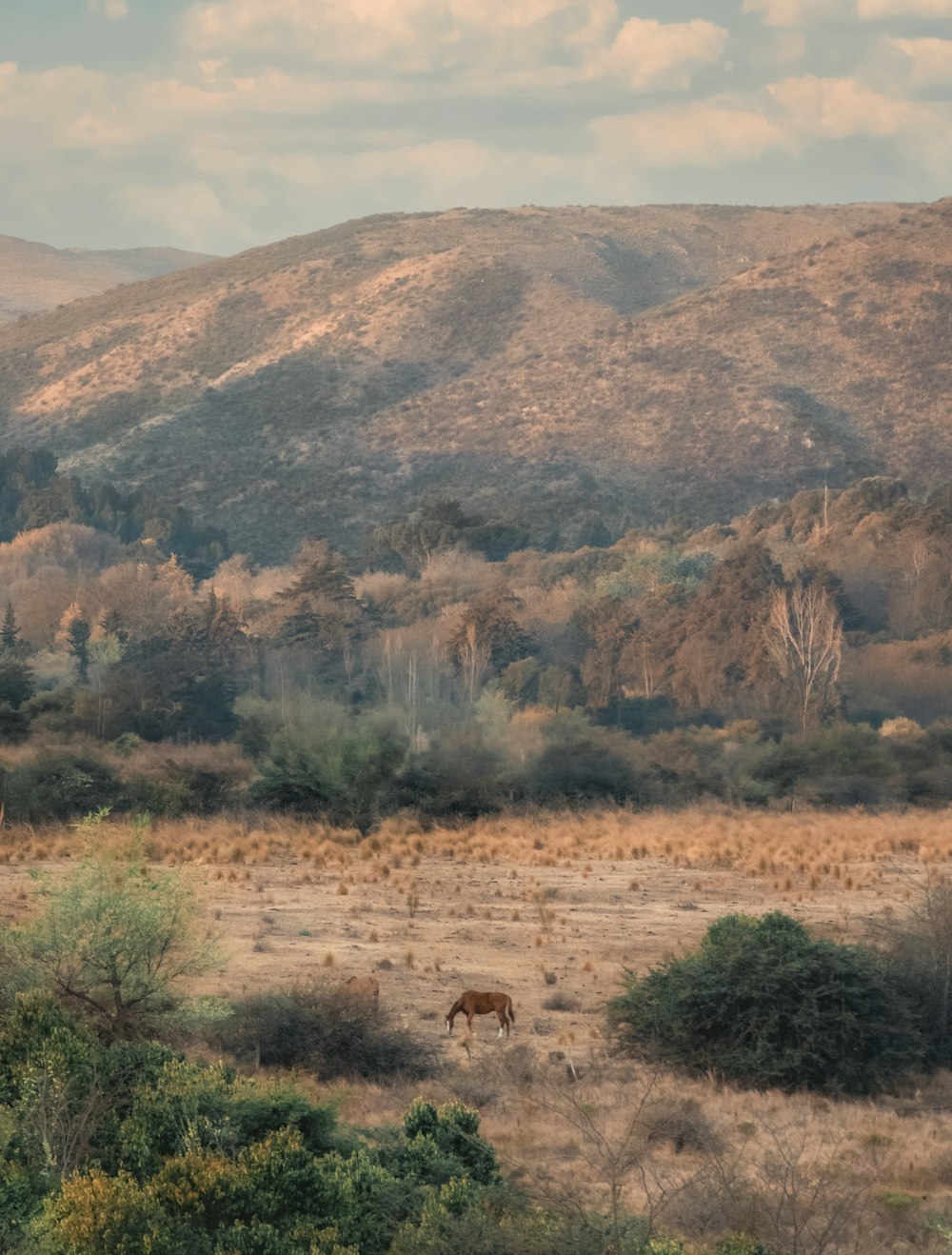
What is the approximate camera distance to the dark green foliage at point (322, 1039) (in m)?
16.7

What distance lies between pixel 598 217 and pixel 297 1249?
165950 millimetres

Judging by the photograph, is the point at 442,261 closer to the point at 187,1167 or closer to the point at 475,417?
the point at 475,417

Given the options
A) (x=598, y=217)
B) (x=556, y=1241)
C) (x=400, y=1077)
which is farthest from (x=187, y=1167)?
(x=598, y=217)

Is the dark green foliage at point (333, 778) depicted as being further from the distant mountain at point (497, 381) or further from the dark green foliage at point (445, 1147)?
the distant mountain at point (497, 381)

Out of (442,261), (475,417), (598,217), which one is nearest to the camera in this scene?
(475,417)

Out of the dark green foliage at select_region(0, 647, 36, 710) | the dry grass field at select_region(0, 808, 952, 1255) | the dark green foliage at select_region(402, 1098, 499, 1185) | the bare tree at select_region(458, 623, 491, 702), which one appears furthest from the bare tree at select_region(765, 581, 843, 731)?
the dark green foliage at select_region(402, 1098, 499, 1185)

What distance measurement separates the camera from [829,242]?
5197 inches

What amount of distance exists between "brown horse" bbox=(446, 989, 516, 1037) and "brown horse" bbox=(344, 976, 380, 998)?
895 mm

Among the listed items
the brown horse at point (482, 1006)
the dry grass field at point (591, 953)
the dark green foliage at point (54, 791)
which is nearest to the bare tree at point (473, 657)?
the dry grass field at point (591, 953)

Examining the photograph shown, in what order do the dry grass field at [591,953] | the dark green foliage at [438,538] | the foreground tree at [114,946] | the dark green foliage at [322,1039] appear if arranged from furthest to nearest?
1. the dark green foliage at [438,538]
2. the dark green foliage at [322,1039]
3. the foreground tree at [114,946]
4. the dry grass field at [591,953]

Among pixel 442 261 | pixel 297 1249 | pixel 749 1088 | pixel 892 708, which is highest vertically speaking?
pixel 442 261

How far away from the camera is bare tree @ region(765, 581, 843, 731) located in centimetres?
5556

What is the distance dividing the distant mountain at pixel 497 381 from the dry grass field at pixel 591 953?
212 feet

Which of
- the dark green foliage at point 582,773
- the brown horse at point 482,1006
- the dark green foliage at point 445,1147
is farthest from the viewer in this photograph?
the dark green foliage at point 582,773
